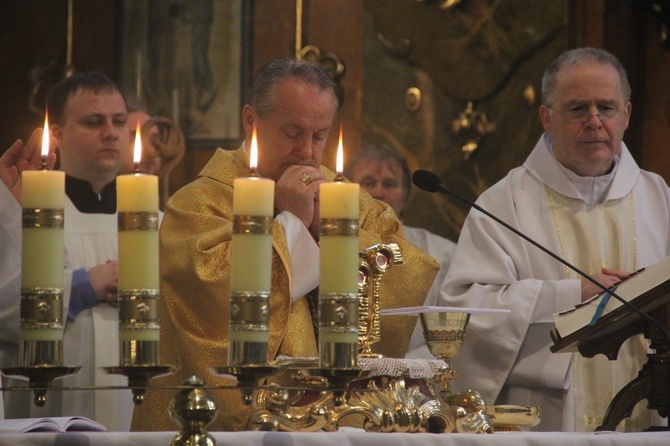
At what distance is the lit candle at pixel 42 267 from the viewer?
7.25 feet

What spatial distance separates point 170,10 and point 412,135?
168 centimetres

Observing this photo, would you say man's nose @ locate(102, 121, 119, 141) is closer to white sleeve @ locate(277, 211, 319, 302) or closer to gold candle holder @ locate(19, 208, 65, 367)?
white sleeve @ locate(277, 211, 319, 302)

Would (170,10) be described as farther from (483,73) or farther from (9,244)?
(9,244)

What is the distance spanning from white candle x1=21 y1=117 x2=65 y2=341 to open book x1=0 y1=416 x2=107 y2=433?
496mm

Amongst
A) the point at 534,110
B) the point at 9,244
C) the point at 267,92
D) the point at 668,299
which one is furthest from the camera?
the point at 534,110

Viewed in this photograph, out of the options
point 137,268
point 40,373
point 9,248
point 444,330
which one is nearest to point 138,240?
point 137,268

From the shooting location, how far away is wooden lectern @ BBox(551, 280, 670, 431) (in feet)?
12.0

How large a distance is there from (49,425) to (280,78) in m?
1.89

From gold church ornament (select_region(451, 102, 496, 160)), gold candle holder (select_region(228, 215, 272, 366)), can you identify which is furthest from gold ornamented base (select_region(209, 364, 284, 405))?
gold church ornament (select_region(451, 102, 496, 160))

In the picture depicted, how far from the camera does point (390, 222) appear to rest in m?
4.43

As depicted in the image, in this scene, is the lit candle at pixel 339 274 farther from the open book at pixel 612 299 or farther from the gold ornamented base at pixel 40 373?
the open book at pixel 612 299

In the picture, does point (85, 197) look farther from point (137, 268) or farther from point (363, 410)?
point (137, 268)

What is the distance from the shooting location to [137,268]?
2.23m

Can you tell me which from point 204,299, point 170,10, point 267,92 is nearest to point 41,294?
point 204,299
